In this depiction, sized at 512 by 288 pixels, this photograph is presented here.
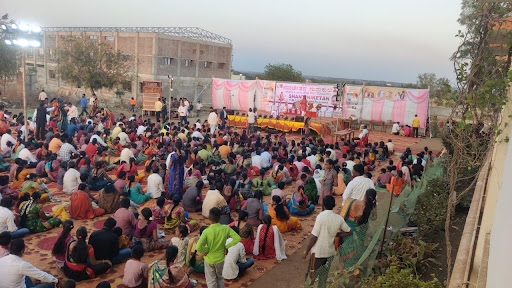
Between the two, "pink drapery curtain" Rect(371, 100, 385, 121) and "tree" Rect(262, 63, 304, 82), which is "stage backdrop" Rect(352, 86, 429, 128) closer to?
"pink drapery curtain" Rect(371, 100, 385, 121)

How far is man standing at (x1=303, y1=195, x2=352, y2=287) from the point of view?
523 cm

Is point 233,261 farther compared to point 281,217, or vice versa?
point 281,217

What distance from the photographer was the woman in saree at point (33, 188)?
26.5ft

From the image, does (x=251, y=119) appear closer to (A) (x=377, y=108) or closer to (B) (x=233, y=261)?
(A) (x=377, y=108)

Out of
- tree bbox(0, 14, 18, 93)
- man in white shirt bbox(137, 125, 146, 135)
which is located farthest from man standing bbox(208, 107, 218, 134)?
tree bbox(0, 14, 18, 93)

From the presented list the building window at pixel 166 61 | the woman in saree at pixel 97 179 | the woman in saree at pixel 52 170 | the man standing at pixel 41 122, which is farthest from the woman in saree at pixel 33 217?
the building window at pixel 166 61

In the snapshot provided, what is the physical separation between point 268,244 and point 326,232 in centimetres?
175

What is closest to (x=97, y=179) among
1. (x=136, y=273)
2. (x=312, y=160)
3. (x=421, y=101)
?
(x=136, y=273)

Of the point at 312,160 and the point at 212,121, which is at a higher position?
the point at 212,121

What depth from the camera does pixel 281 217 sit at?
7809 millimetres

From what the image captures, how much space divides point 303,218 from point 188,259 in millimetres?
3576

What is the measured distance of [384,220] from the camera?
20.2ft

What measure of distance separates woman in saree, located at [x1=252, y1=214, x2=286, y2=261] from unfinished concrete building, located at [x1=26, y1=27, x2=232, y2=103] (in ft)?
68.6

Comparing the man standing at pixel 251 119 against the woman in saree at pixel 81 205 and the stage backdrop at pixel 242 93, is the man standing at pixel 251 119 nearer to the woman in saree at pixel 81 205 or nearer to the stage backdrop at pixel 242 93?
the stage backdrop at pixel 242 93
